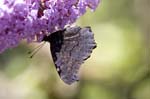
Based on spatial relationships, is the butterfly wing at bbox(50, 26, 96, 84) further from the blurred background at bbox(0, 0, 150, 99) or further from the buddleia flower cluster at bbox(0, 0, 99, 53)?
the blurred background at bbox(0, 0, 150, 99)

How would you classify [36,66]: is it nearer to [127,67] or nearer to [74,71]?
[127,67]

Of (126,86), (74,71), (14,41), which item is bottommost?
(126,86)

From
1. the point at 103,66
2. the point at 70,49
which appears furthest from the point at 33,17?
the point at 103,66

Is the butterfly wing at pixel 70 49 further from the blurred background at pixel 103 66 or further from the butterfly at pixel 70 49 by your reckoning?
the blurred background at pixel 103 66

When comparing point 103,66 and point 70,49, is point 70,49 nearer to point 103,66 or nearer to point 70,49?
point 70,49

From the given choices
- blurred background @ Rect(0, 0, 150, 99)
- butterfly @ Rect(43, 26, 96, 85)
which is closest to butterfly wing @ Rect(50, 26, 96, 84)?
butterfly @ Rect(43, 26, 96, 85)

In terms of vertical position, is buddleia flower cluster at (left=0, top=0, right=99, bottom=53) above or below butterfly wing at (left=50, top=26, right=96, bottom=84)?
above

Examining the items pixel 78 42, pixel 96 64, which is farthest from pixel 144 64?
pixel 78 42
